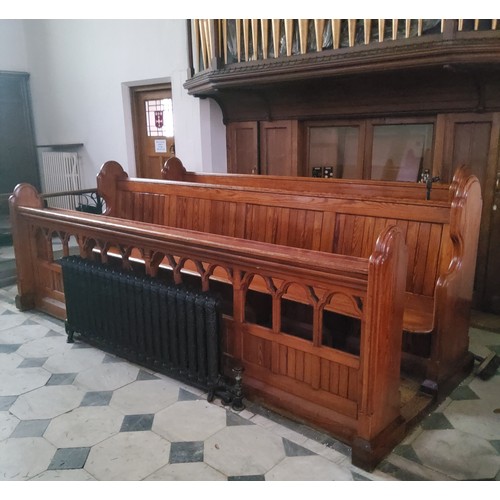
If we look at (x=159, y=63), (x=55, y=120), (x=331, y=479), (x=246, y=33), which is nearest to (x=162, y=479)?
(x=331, y=479)

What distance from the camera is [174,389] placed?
8.21 ft

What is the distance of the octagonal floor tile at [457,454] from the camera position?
1.89 m

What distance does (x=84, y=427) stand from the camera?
2211 mm

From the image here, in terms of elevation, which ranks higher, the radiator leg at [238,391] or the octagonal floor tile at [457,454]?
the radiator leg at [238,391]

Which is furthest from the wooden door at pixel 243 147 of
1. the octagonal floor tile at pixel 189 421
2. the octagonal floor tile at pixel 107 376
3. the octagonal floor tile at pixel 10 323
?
the octagonal floor tile at pixel 189 421

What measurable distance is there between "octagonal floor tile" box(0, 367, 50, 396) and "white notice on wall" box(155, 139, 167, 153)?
328 cm

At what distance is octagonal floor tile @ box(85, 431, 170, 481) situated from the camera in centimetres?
190

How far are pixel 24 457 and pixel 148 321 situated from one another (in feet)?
2.68

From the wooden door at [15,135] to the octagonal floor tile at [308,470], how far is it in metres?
5.80

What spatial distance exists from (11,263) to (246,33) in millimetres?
3063

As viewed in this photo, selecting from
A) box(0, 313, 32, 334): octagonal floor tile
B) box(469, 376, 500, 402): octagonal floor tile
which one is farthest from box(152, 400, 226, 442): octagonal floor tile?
box(0, 313, 32, 334): octagonal floor tile

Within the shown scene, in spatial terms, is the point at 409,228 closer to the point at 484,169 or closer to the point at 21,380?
the point at 484,169

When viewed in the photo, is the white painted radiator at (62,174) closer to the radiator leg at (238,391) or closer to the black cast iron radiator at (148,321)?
the black cast iron radiator at (148,321)
